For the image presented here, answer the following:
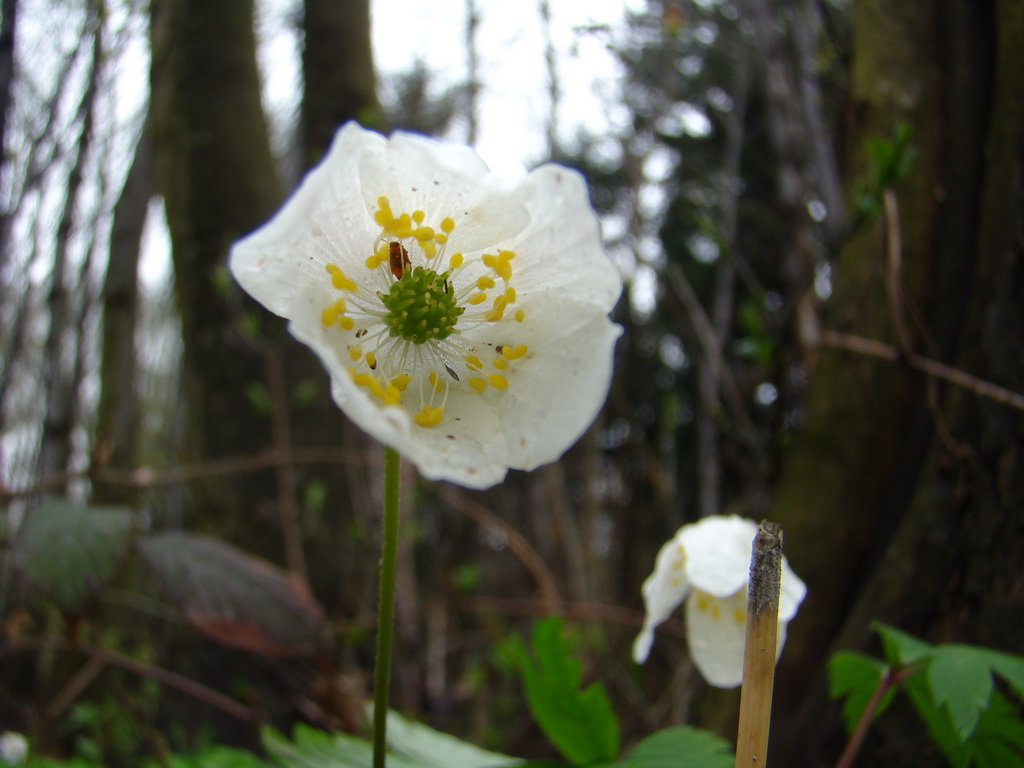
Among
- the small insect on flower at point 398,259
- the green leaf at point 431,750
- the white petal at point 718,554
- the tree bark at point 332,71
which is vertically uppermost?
the tree bark at point 332,71

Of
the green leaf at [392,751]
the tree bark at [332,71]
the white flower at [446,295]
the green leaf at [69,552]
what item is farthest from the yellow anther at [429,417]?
the tree bark at [332,71]

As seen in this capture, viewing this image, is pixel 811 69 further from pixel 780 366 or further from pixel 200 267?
pixel 200 267

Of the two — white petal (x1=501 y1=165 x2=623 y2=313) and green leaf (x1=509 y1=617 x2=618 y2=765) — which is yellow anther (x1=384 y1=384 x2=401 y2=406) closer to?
white petal (x1=501 y1=165 x2=623 y2=313)

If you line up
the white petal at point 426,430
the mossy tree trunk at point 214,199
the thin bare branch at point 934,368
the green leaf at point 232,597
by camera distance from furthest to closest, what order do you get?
the mossy tree trunk at point 214,199 < the green leaf at point 232,597 < the thin bare branch at point 934,368 < the white petal at point 426,430

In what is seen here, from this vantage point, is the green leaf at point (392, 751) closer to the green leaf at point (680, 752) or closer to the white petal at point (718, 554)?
the green leaf at point (680, 752)

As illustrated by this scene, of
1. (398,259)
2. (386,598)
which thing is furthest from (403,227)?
(386,598)

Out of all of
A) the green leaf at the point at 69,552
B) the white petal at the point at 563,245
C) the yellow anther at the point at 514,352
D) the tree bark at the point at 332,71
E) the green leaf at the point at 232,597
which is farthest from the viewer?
the tree bark at the point at 332,71
